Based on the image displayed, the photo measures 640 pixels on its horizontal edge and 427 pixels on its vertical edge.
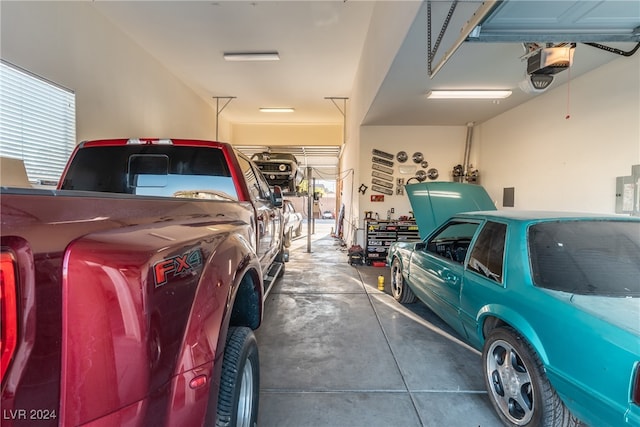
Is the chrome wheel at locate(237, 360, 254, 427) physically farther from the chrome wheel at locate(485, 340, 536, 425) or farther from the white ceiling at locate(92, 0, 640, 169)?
the white ceiling at locate(92, 0, 640, 169)

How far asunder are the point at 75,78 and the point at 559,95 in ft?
22.8

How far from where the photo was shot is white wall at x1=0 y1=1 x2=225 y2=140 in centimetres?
345

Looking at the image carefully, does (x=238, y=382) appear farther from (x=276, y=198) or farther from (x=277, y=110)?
(x=277, y=110)

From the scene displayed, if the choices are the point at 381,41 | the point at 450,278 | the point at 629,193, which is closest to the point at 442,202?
the point at 450,278

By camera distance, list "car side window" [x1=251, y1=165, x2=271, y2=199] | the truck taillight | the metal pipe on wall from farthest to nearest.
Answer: the metal pipe on wall
"car side window" [x1=251, y1=165, x2=271, y2=199]
the truck taillight

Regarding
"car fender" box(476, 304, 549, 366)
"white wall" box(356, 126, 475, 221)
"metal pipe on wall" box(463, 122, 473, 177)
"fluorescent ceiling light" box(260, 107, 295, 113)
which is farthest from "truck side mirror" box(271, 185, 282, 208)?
"fluorescent ceiling light" box(260, 107, 295, 113)

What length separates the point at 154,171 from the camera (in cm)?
262

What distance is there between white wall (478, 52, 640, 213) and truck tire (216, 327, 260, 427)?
4.49 m

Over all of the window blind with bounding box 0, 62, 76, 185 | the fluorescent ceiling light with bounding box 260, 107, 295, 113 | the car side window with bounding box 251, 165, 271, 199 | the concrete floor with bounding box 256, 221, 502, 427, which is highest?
the fluorescent ceiling light with bounding box 260, 107, 295, 113

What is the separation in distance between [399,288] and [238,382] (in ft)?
10.5

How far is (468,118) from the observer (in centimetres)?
630

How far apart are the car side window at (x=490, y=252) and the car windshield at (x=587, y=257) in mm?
221

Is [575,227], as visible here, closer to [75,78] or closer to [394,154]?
[394,154]

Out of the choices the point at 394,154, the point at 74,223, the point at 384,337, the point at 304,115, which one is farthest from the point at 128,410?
the point at 304,115
